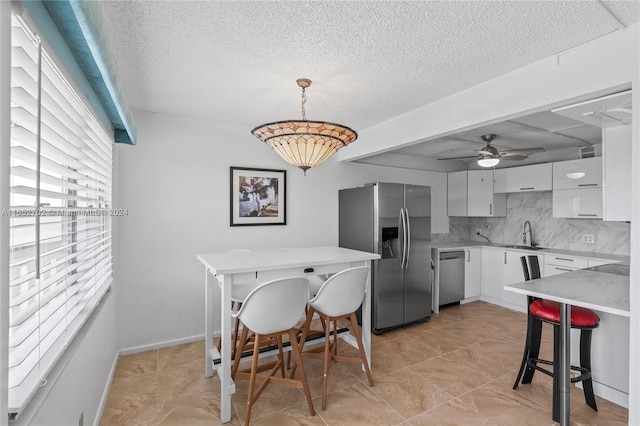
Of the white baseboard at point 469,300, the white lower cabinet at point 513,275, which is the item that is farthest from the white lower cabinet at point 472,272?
the white lower cabinet at point 513,275

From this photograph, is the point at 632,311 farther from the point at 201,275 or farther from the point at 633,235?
the point at 201,275

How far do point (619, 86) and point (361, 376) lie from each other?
2.67 m

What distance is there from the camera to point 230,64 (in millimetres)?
2150

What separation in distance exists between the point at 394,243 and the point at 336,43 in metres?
2.59

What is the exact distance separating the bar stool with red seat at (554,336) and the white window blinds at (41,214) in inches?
108

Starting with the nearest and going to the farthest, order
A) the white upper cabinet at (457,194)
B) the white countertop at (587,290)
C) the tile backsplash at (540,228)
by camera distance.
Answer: the white countertop at (587,290), the tile backsplash at (540,228), the white upper cabinet at (457,194)

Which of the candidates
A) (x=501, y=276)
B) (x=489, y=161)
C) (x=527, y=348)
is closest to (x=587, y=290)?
(x=527, y=348)

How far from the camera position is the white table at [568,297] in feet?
5.92

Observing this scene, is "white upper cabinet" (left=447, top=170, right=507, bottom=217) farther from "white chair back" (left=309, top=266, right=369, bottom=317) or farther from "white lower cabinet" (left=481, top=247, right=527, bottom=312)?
"white chair back" (left=309, top=266, right=369, bottom=317)

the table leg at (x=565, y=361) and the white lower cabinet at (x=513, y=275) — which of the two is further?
the white lower cabinet at (x=513, y=275)

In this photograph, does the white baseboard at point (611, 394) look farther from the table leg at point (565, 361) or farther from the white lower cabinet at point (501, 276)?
the white lower cabinet at point (501, 276)

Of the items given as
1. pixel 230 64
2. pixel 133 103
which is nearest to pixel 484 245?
pixel 230 64

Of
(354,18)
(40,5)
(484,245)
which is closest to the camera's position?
(40,5)

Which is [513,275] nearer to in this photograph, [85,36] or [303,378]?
[303,378]
